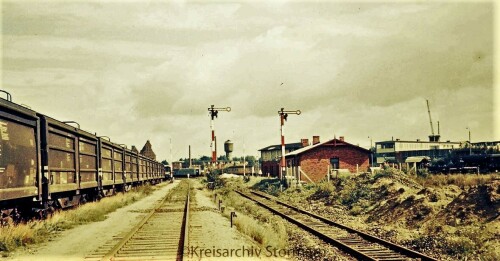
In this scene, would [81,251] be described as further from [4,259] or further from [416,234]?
[416,234]

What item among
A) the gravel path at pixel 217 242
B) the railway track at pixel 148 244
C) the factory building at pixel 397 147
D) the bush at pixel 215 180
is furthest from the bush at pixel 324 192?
the factory building at pixel 397 147

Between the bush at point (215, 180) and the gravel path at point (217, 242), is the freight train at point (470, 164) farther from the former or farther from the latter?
the gravel path at point (217, 242)

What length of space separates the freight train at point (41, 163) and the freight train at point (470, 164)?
2325 centimetres

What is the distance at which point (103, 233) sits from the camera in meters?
12.7

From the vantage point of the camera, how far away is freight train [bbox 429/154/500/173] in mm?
29753

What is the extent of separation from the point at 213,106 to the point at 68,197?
79.0 feet

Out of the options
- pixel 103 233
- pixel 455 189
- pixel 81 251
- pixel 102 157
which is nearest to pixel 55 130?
pixel 103 233

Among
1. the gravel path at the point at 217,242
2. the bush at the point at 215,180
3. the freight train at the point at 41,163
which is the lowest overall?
the bush at the point at 215,180

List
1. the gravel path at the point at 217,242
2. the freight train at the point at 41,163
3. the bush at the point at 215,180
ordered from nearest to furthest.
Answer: the gravel path at the point at 217,242 < the freight train at the point at 41,163 < the bush at the point at 215,180

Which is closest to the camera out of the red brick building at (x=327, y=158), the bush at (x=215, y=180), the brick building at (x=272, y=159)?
the bush at (x=215, y=180)

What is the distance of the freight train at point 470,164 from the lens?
29753 millimetres

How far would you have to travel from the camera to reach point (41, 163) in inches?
490

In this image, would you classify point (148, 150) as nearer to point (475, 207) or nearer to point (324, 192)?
point (324, 192)

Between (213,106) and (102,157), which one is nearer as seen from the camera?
(102,157)
